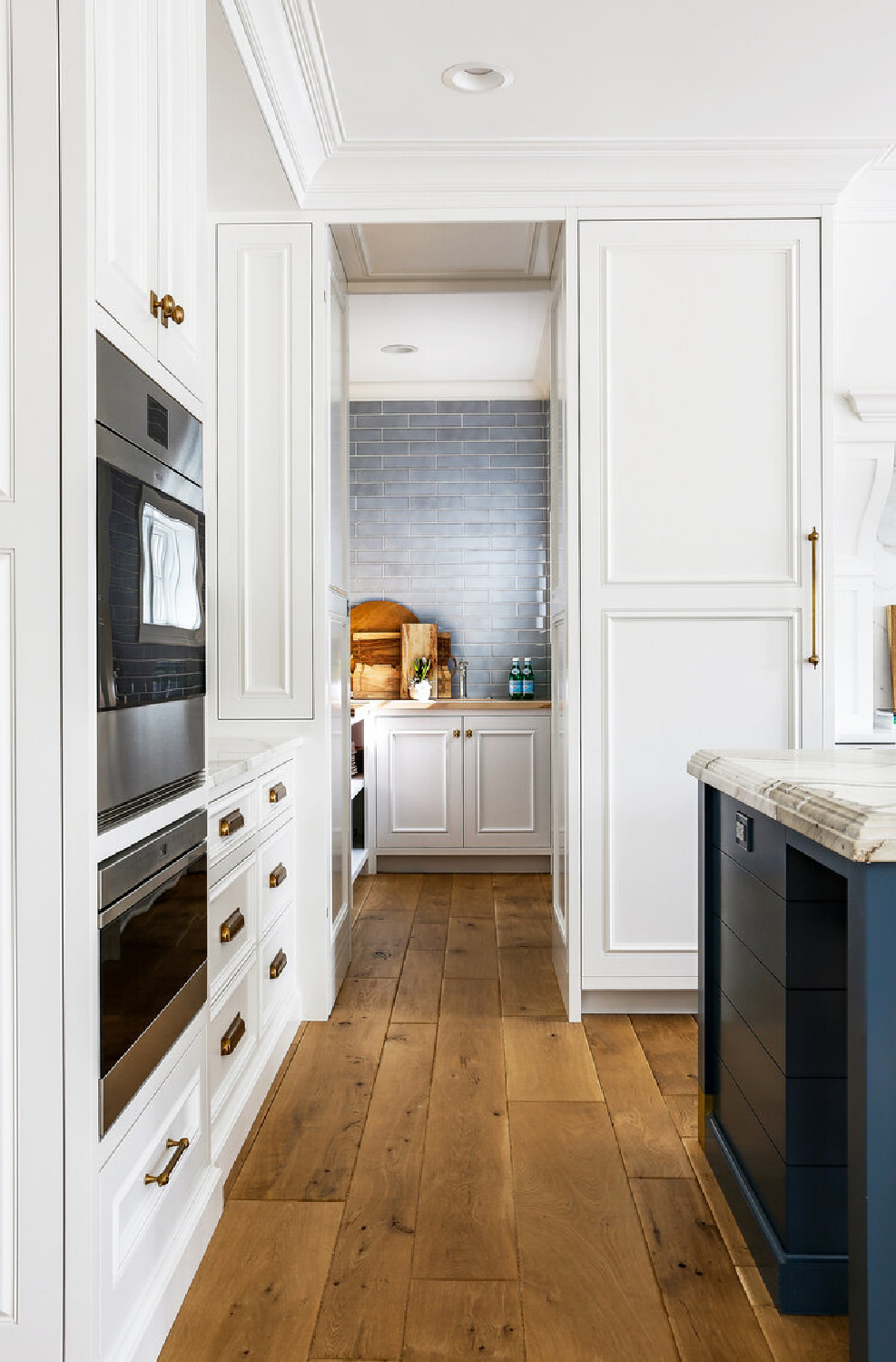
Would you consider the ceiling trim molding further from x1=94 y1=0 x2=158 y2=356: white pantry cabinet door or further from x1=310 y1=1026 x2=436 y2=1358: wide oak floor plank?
x1=310 y1=1026 x2=436 y2=1358: wide oak floor plank

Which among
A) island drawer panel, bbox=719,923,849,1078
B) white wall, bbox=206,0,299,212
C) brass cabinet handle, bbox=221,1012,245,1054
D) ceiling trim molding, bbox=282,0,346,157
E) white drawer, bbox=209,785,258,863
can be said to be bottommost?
brass cabinet handle, bbox=221,1012,245,1054

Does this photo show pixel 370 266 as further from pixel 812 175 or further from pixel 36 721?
pixel 36 721

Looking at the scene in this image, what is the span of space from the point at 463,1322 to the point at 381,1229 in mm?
333

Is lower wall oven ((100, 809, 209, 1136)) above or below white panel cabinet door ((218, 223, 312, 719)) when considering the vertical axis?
below

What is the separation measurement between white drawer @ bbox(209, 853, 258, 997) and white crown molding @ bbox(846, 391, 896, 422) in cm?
233

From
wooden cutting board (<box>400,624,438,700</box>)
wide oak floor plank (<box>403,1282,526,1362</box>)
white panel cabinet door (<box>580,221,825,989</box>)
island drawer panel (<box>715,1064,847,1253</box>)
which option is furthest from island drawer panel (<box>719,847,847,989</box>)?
wooden cutting board (<box>400,624,438,700</box>)

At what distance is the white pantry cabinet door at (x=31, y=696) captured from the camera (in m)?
1.29

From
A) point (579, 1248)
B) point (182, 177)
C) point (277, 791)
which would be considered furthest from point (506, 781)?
point (182, 177)

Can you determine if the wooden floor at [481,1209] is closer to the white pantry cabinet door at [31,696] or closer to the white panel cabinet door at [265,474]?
the white pantry cabinet door at [31,696]

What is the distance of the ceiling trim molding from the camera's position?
92.8 inches

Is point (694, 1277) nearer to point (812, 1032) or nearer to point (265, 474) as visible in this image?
point (812, 1032)

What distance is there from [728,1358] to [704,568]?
2099 mm

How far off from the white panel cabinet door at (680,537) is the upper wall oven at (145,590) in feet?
5.36

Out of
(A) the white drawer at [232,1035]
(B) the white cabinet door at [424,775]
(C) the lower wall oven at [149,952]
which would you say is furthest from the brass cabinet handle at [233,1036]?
(B) the white cabinet door at [424,775]
